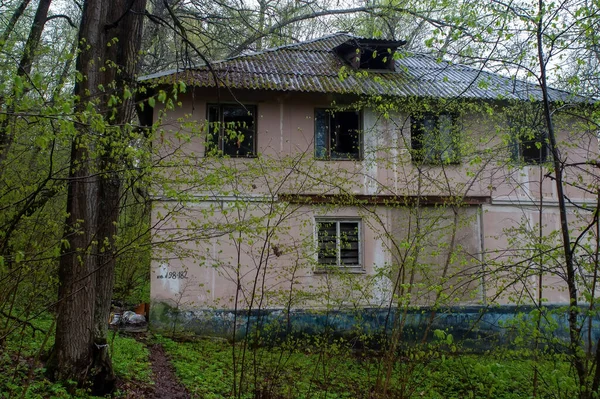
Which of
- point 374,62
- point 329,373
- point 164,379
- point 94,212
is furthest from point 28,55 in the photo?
point 374,62

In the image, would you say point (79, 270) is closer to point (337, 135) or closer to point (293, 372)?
point (293, 372)

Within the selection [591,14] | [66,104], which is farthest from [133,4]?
[591,14]

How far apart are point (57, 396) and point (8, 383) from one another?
545mm

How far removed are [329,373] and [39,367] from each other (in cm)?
374

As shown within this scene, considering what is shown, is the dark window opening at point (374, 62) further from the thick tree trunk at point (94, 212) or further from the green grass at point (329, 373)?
the green grass at point (329, 373)

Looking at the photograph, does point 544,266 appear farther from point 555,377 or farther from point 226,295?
point 226,295

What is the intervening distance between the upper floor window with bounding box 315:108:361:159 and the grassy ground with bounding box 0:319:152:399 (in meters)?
5.77

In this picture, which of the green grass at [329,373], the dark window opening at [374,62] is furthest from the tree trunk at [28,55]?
the dark window opening at [374,62]

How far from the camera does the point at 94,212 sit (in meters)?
5.98

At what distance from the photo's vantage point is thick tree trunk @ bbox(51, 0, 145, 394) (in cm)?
562

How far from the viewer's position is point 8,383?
17.1ft

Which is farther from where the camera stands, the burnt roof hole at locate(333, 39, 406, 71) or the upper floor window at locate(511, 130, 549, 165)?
the burnt roof hole at locate(333, 39, 406, 71)

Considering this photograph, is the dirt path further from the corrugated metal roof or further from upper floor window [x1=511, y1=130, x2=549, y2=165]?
upper floor window [x1=511, y1=130, x2=549, y2=165]

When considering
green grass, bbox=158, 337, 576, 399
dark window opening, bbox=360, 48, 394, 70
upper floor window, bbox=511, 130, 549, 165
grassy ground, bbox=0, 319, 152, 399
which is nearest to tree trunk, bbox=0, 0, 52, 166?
grassy ground, bbox=0, 319, 152, 399
